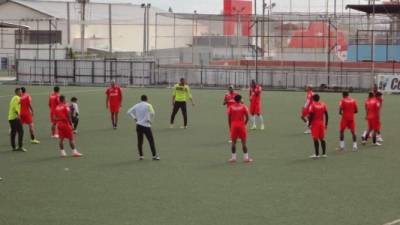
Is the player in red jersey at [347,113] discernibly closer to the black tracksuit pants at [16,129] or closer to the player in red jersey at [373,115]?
the player in red jersey at [373,115]

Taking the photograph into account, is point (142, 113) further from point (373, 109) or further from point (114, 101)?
point (114, 101)

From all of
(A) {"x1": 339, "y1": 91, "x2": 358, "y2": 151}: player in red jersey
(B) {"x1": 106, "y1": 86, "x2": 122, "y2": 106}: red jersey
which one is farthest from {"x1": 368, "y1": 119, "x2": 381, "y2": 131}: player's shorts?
(B) {"x1": 106, "y1": 86, "x2": 122, "y2": 106}: red jersey

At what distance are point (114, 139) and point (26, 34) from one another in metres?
58.5

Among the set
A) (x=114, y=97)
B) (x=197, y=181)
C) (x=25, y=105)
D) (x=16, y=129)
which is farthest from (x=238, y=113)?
(x=114, y=97)

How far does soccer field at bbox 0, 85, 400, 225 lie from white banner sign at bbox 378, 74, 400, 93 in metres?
20.7

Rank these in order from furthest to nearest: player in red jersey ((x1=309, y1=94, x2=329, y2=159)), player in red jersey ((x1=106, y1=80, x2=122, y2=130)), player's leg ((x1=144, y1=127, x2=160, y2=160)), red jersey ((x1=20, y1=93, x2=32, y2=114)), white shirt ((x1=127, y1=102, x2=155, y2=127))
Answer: player in red jersey ((x1=106, y1=80, x2=122, y2=130)) → red jersey ((x1=20, y1=93, x2=32, y2=114)) → player in red jersey ((x1=309, y1=94, x2=329, y2=159)) → player's leg ((x1=144, y1=127, x2=160, y2=160)) → white shirt ((x1=127, y1=102, x2=155, y2=127))

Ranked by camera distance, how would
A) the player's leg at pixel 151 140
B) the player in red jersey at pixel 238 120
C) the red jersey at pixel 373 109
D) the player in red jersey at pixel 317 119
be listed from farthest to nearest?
the red jersey at pixel 373 109, the player in red jersey at pixel 317 119, the player's leg at pixel 151 140, the player in red jersey at pixel 238 120

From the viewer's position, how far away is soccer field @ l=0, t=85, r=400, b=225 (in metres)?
12.0

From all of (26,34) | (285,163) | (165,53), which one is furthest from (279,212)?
(26,34)

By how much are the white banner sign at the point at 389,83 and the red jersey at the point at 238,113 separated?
29.7 m

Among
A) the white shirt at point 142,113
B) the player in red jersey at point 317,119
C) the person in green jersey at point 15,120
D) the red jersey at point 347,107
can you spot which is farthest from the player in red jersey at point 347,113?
the person in green jersey at point 15,120

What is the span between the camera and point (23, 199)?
13.4m

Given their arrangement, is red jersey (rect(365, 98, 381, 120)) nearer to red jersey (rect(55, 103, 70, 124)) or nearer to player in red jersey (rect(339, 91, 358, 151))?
player in red jersey (rect(339, 91, 358, 151))

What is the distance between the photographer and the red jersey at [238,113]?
17.8m
